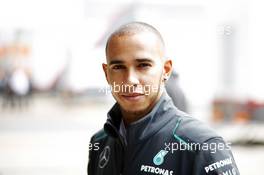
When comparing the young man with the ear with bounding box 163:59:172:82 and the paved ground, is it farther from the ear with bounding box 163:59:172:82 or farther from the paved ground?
the paved ground

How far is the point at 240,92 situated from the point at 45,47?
4143 mm

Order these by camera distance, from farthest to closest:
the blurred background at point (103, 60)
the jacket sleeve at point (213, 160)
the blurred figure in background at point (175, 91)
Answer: the blurred background at point (103, 60)
the blurred figure in background at point (175, 91)
the jacket sleeve at point (213, 160)

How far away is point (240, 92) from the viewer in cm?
496

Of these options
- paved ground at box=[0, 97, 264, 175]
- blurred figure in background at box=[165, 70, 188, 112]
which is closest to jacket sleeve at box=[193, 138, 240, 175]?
blurred figure in background at box=[165, 70, 188, 112]

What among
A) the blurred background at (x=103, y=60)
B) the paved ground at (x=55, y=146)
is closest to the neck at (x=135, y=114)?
the blurred background at (x=103, y=60)

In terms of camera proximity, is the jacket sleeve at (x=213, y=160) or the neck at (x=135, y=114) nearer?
the jacket sleeve at (x=213, y=160)

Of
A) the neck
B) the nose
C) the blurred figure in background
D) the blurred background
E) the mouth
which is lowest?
the neck

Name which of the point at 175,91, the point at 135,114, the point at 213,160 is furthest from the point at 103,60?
the point at 213,160

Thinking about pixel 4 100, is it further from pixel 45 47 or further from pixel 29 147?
pixel 29 147

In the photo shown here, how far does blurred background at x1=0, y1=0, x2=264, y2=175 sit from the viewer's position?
2485 mm

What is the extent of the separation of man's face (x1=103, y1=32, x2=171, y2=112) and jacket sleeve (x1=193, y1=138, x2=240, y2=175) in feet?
0.60

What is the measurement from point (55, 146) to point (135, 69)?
4.63 meters

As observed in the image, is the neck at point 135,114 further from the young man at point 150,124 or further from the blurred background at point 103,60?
the blurred background at point 103,60

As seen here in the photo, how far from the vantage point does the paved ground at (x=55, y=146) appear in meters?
4.50
